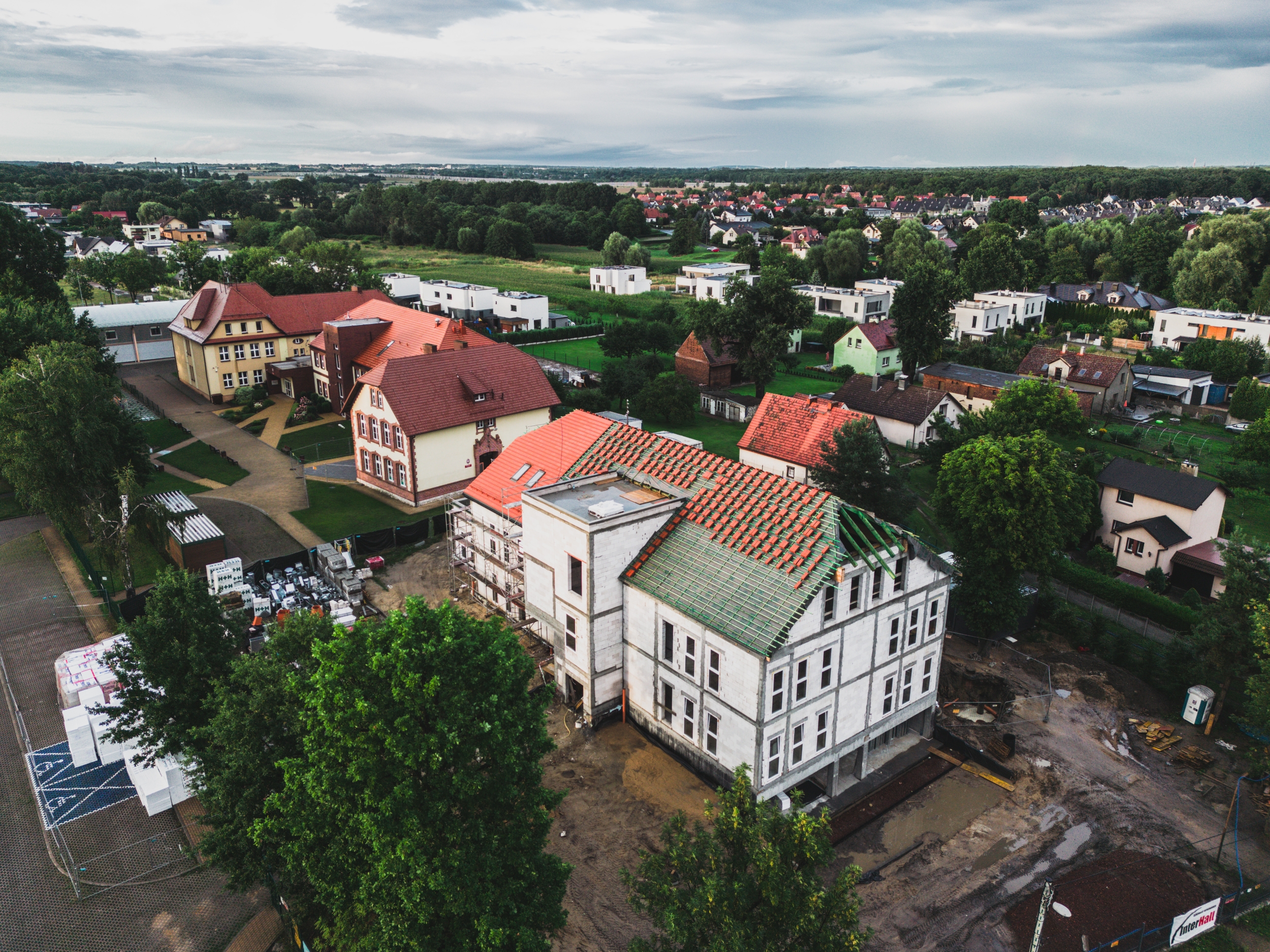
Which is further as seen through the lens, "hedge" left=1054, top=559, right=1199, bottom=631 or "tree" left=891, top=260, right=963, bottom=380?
"tree" left=891, top=260, right=963, bottom=380

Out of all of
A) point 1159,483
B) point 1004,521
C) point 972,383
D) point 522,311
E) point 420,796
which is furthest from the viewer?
point 522,311

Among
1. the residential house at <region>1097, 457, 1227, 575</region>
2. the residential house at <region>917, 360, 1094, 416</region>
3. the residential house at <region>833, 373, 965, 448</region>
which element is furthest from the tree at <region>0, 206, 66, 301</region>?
the residential house at <region>1097, 457, 1227, 575</region>

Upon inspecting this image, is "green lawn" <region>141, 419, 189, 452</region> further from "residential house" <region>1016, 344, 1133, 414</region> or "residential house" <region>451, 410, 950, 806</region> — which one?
"residential house" <region>1016, 344, 1133, 414</region>

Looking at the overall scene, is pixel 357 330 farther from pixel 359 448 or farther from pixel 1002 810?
pixel 1002 810

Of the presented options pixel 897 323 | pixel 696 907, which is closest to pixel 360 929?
pixel 696 907

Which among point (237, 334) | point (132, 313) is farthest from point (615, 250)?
point (237, 334)

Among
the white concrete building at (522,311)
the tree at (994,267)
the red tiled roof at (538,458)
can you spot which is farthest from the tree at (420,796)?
the tree at (994,267)

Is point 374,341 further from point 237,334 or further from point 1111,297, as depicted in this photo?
point 1111,297
